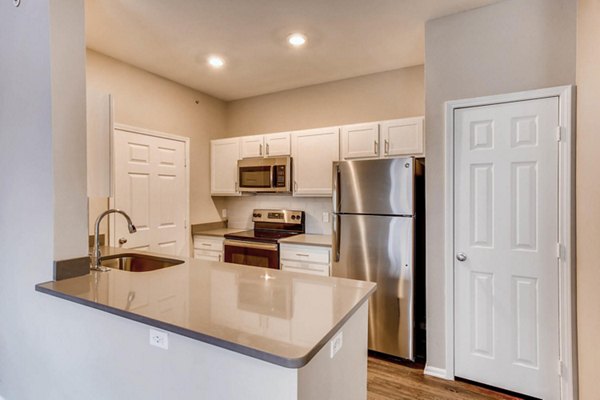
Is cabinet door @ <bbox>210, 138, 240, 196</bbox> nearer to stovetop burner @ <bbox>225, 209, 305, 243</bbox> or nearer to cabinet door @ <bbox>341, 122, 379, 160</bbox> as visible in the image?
stovetop burner @ <bbox>225, 209, 305, 243</bbox>

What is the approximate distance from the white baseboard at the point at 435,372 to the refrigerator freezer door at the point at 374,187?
47.2 inches

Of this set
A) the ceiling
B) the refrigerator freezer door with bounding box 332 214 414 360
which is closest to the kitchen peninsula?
the refrigerator freezer door with bounding box 332 214 414 360

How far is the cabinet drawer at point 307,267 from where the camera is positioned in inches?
122

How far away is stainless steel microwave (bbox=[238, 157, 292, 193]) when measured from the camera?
366 centimetres

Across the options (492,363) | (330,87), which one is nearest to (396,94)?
(330,87)

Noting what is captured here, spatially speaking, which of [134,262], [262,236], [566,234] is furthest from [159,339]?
[262,236]

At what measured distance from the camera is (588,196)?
1.76m

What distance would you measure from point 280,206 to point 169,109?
5.81ft

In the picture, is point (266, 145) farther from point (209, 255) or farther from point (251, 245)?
point (209, 255)

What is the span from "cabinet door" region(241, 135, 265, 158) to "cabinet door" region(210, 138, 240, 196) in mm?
104

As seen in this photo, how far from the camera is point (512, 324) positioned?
218cm

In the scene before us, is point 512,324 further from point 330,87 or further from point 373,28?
point 330,87

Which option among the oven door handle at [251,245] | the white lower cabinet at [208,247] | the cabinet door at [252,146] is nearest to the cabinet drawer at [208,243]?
the white lower cabinet at [208,247]

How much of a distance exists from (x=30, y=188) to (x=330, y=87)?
305 centimetres
